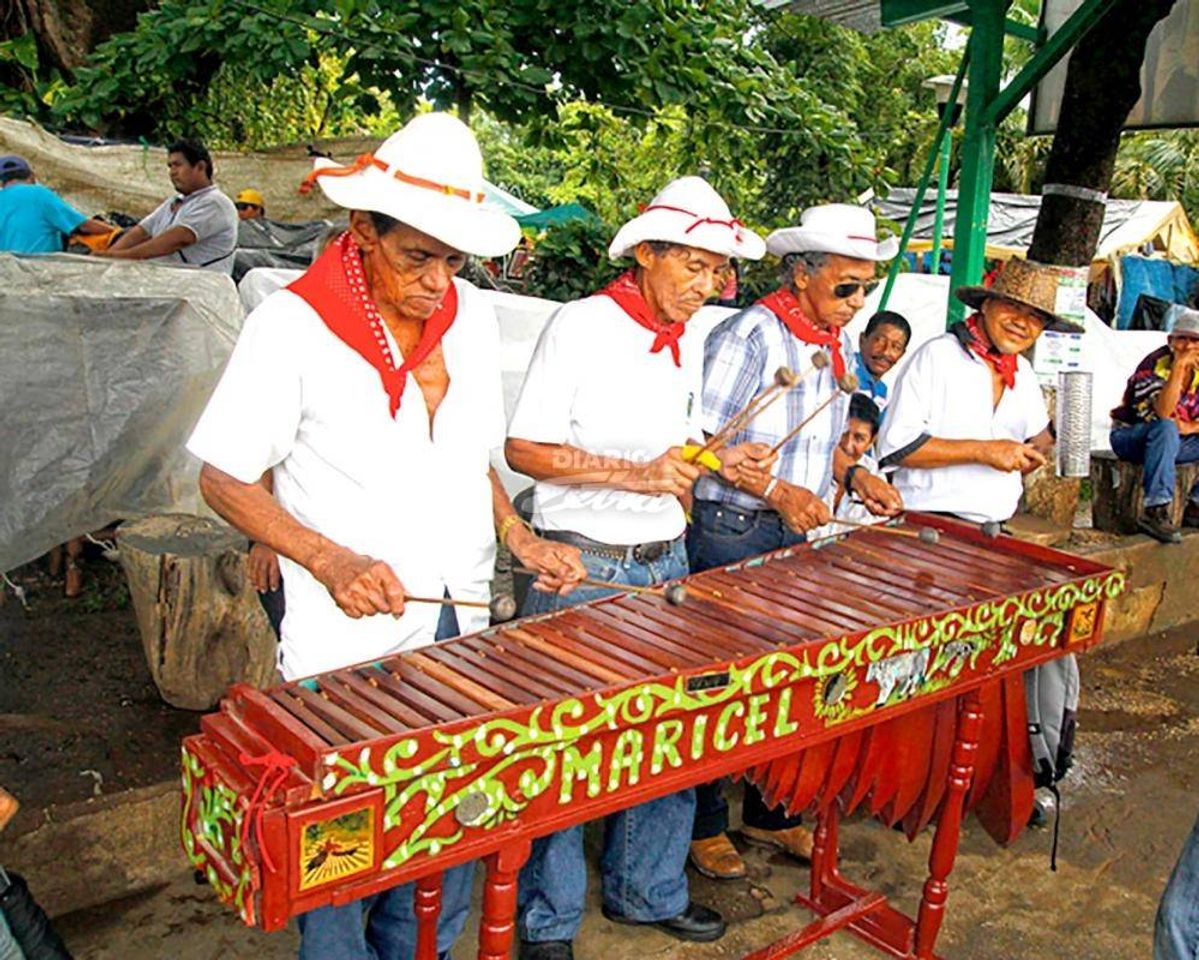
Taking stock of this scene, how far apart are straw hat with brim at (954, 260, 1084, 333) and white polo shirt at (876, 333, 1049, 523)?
A: 184 mm

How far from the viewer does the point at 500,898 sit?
6.83 ft

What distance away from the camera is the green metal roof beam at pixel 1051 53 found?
4.99 m

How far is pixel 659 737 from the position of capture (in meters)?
2.14

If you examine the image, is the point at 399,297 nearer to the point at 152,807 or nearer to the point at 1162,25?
the point at 152,807

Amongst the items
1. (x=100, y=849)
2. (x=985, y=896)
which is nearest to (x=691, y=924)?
(x=985, y=896)

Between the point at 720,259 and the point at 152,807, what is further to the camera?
the point at 152,807

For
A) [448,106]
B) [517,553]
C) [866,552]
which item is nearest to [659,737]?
[517,553]

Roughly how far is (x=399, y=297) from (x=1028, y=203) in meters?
13.9

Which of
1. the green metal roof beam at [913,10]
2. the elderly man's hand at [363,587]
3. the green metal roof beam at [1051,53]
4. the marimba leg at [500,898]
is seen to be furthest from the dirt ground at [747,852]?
the green metal roof beam at [913,10]

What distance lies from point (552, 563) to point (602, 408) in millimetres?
541

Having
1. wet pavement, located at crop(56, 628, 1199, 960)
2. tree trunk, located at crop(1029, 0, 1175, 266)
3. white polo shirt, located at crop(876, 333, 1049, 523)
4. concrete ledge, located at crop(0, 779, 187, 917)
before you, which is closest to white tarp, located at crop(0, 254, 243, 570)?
concrete ledge, located at crop(0, 779, 187, 917)

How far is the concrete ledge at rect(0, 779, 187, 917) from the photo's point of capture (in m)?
2.93

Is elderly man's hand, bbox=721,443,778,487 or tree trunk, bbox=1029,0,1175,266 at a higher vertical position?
tree trunk, bbox=1029,0,1175,266

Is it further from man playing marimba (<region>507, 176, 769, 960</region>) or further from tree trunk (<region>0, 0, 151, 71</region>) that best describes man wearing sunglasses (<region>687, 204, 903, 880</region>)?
tree trunk (<region>0, 0, 151, 71</region>)
